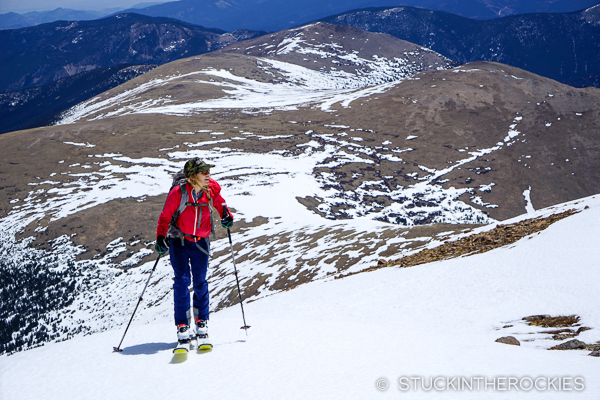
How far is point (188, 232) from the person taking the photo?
26.1 feet

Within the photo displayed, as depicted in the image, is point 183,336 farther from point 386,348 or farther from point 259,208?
point 259,208

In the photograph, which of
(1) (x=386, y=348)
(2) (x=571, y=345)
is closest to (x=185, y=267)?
(1) (x=386, y=348)

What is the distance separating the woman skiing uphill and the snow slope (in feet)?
2.83

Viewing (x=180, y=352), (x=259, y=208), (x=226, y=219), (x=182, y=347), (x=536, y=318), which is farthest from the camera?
(x=259, y=208)

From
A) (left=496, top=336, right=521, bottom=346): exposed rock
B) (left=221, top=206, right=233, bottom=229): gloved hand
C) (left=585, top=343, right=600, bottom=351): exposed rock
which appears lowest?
(left=496, top=336, right=521, bottom=346): exposed rock

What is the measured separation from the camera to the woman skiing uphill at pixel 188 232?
7945mm

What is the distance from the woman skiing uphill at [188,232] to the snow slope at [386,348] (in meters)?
0.86

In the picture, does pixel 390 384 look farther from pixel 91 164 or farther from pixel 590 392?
pixel 91 164

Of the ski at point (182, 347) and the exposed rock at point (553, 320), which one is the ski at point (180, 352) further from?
the exposed rock at point (553, 320)

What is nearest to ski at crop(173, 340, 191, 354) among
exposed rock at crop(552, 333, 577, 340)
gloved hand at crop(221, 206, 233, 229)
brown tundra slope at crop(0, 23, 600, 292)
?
gloved hand at crop(221, 206, 233, 229)

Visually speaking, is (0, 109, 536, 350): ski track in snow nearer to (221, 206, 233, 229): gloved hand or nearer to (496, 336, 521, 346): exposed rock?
(496, 336, 521, 346): exposed rock

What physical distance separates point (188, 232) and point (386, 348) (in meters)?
4.16

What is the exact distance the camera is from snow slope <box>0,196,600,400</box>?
19.1 feet

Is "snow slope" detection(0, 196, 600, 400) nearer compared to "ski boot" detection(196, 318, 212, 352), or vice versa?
"snow slope" detection(0, 196, 600, 400)
